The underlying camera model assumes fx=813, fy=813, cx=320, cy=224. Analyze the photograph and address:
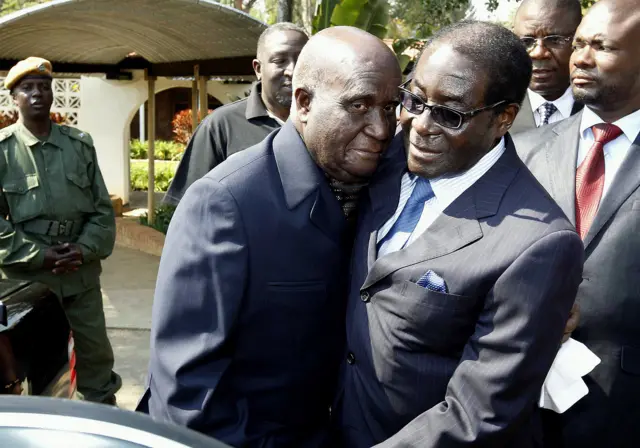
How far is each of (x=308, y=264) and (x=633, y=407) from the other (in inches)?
45.2

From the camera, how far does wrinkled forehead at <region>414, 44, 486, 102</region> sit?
1994mm

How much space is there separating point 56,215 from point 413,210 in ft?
11.6

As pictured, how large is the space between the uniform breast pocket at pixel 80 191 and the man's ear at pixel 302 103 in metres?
3.33

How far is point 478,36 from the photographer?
2.02 m

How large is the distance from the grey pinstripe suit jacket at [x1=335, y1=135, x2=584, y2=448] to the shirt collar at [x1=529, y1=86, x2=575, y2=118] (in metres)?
1.64

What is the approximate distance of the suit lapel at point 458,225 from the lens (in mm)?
2002

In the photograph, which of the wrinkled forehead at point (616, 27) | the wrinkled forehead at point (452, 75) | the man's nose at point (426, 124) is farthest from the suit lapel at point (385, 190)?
the wrinkled forehead at point (616, 27)

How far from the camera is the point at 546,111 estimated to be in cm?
366

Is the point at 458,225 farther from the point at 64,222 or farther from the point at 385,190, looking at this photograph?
the point at 64,222

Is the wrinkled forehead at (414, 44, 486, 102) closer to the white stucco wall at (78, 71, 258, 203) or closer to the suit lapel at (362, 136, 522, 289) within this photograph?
the suit lapel at (362, 136, 522, 289)

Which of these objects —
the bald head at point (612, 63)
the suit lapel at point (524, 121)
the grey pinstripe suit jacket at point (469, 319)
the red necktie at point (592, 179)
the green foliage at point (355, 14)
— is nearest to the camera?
the grey pinstripe suit jacket at point (469, 319)

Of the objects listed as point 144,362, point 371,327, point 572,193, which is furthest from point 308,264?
point 144,362

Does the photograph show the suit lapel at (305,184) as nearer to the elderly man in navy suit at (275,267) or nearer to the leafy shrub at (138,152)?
the elderly man in navy suit at (275,267)

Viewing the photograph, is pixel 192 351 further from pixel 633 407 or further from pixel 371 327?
pixel 633 407
